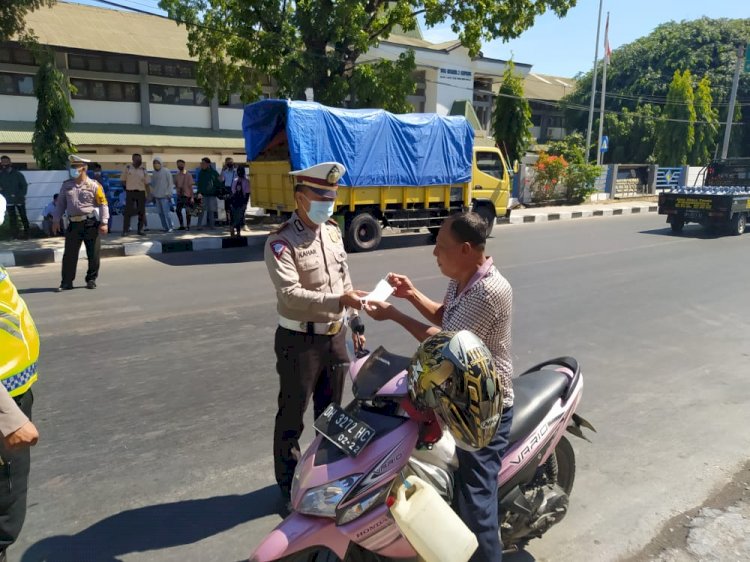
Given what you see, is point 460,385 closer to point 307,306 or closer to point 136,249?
point 307,306

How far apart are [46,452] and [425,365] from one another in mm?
2795

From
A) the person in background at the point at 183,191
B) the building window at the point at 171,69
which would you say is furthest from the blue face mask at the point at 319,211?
the building window at the point at 171,69

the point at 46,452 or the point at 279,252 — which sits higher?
the point at 279,252

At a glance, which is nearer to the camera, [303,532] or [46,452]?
[303,532]

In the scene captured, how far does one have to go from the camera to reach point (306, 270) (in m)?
2.89

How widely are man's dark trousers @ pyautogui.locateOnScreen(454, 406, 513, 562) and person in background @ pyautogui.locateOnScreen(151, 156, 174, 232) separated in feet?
39.8

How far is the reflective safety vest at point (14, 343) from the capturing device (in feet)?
7.14

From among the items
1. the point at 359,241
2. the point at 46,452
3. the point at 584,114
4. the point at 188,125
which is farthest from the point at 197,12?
the point at 584,114

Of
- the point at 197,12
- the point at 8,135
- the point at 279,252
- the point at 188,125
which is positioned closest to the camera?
the point at 279,252

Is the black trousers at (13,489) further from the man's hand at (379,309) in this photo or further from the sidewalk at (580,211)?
the sidewalk at (580,211)

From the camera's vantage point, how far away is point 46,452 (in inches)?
142

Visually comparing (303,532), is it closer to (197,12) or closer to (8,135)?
(197,12)

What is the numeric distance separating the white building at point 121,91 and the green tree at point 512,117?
3.80 m

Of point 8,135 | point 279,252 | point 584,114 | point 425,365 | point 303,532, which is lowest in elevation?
point 303,532
